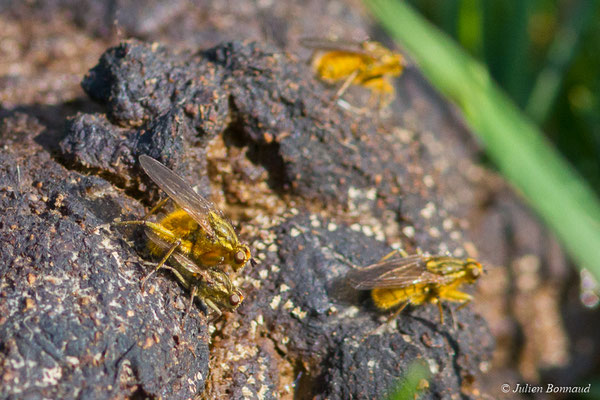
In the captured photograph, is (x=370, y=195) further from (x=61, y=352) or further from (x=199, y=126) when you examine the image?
(x=61, y=352)

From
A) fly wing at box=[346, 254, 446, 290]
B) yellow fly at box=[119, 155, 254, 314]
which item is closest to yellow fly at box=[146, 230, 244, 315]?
yellow fly at box=[119, 155, 254, 314]

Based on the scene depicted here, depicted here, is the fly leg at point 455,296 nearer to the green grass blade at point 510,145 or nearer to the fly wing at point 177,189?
the green grass blade at point 510,145

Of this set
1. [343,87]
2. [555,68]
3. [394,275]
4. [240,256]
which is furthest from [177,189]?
[555,68]

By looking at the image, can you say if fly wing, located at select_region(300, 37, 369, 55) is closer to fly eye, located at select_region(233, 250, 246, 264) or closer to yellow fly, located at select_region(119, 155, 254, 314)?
yellow fly, located at select_region(119, 155, 254, 314)

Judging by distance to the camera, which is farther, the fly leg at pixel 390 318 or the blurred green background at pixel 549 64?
the blurred green background at pixel 549 64

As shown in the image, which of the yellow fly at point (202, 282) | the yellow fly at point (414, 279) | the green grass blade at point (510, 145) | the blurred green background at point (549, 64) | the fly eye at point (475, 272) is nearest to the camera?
the yellow fly at point (202, 282)

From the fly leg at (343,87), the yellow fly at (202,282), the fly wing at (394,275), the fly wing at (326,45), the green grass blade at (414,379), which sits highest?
the fly wing at (326,45)

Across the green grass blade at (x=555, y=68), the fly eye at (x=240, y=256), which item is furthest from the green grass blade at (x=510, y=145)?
the fly eye at (x=240, y=256)
